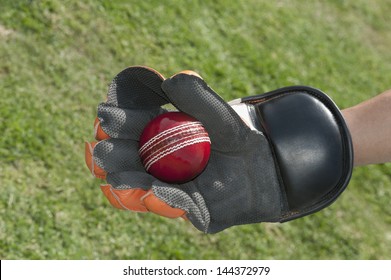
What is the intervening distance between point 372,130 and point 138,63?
2.79 metres

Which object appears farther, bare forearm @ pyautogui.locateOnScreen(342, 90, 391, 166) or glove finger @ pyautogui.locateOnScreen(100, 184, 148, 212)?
bare forearm @ pyautogui.locateOnScreen(342, 90, 391, 166)

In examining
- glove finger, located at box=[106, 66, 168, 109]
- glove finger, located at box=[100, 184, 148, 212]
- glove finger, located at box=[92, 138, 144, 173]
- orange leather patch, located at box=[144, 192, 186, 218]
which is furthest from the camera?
glove finger, located at box=[106, 66, 168, 109]

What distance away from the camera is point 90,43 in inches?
200

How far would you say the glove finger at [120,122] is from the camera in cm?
303

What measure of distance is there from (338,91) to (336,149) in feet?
11.7

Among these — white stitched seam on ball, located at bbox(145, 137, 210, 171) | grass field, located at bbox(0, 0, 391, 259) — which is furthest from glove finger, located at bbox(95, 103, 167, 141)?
grass field, located at bbox(0, 0, 391, 259)

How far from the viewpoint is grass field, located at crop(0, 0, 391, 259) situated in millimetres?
4184

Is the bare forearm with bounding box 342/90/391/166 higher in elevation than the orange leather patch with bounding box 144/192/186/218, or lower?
higher

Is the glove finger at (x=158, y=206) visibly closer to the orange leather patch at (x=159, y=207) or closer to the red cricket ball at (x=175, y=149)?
the orange leather patch at (x=159, y=207)

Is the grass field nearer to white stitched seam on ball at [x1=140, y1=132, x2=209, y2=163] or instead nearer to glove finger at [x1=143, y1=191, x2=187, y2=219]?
white stitched seam on ball at [x1=140, y1=132, x2=209, y2=163]

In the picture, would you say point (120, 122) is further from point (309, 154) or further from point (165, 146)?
point (309, 154)

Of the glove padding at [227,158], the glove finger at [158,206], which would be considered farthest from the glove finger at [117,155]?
the glove finger at [158,206]

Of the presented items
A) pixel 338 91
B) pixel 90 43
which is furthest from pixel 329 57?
pixel 90 43

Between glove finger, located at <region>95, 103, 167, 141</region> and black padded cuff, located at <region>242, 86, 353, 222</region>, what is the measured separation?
2.43ft
